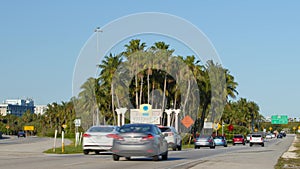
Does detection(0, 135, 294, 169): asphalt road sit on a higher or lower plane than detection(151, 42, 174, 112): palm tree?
lower

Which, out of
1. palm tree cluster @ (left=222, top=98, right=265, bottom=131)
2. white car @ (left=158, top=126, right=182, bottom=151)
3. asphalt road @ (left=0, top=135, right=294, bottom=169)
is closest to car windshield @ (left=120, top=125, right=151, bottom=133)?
asphalt road @ (left=0, top=135, right=294, bottom=169)

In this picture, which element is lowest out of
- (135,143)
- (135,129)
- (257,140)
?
(135,143)

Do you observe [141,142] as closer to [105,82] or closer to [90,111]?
[105,82]

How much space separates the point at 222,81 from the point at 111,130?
71550 millimetres

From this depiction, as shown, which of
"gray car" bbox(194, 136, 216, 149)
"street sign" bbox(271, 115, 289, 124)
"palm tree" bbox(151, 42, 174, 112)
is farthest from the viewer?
"street sign" bbox(271, 115, 289, 124)

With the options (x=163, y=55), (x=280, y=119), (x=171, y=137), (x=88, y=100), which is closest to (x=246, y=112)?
(x=280, y=119)

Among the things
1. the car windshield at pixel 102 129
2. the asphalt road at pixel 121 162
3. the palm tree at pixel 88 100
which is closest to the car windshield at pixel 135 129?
the asphalt road at pixel 121 162

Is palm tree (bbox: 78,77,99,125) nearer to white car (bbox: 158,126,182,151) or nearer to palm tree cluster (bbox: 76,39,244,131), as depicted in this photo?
palm tree cluster (bbox: 76,39,244,131)

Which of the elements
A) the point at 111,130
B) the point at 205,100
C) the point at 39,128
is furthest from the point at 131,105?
the point at 39,128

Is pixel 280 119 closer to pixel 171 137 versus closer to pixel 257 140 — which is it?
pixel 257 140

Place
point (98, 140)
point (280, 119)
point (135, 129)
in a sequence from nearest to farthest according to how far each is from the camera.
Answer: point (135, 129), point (98, 140), point (280, 119)

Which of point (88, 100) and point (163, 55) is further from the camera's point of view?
point (88, 100)

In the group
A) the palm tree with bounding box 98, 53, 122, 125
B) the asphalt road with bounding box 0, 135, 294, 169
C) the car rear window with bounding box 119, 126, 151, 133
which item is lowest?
the asphalt road with bounding box 0, 135, 294, 169

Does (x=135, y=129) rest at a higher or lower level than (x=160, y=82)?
lower
